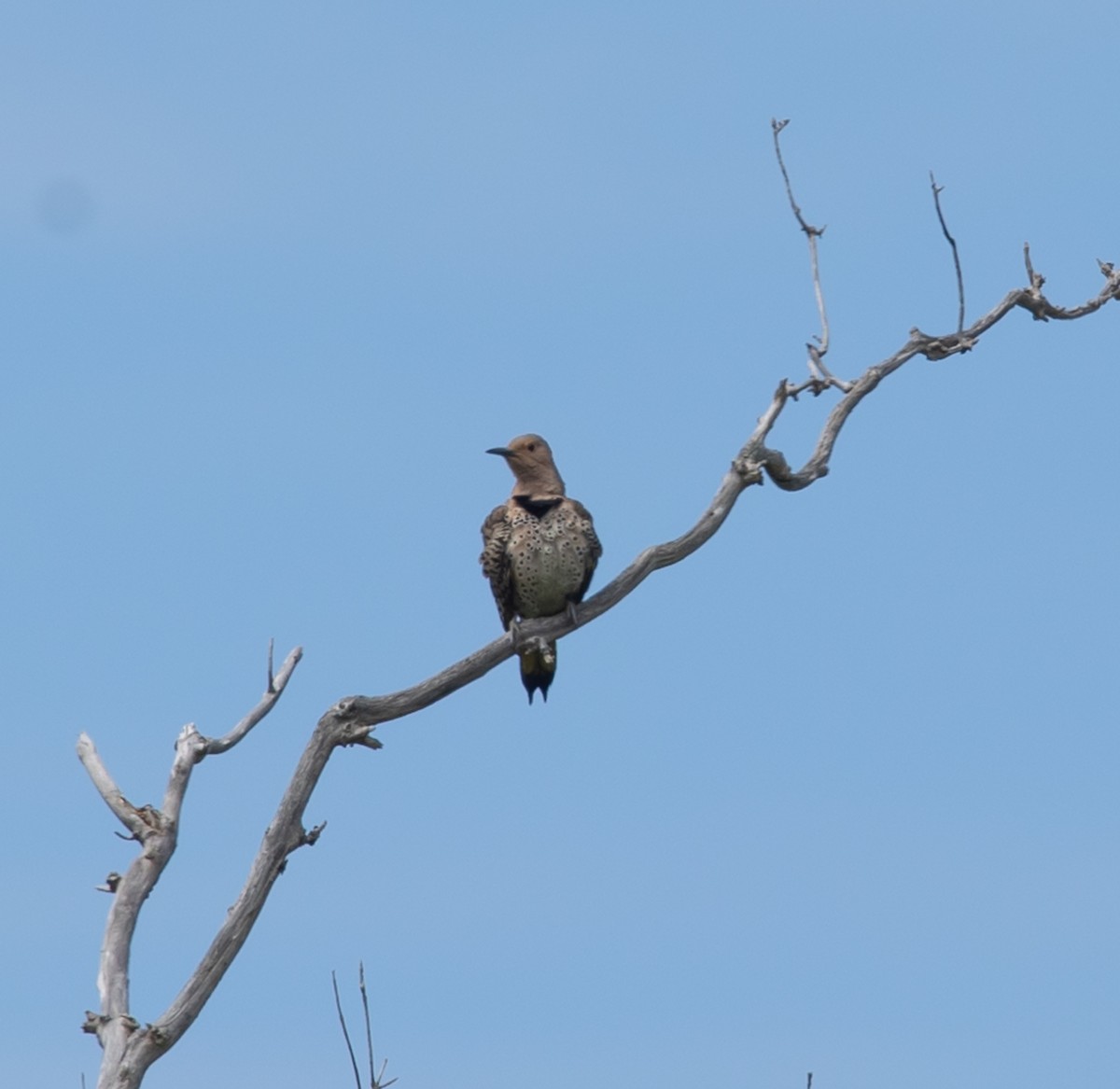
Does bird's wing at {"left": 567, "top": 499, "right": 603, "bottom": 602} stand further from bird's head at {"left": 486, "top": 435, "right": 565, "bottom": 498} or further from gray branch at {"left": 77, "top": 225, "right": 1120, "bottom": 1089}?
gray branch at {"left": 77, "top": 225, "right": 1120, "bottom": 1089}

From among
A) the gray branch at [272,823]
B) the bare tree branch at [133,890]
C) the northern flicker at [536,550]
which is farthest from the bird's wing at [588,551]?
the bare tree branch at [133,890]

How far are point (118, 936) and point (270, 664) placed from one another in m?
1.13

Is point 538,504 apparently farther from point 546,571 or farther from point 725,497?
point 725,497

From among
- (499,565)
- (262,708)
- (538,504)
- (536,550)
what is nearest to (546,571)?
(536,550)

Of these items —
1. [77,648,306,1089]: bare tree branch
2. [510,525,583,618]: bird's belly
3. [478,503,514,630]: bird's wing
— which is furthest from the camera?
[478,503,514,630]: bird's wing

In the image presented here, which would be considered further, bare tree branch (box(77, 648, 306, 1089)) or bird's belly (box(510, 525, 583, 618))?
bird's belly (box(510, 525, 583, 618))

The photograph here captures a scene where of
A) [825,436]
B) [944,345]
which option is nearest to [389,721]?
[825,436]

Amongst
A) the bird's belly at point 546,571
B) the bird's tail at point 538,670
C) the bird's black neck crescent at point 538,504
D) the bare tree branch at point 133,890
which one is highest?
the bird's black neck crescent at point 538,504

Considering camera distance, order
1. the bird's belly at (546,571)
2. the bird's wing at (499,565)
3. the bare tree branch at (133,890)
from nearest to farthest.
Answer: the bare tree branch at (133,890)
the bird's belly at (546,571)
the bird's wing at (499,565)

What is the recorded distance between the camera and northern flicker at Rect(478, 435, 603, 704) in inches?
386

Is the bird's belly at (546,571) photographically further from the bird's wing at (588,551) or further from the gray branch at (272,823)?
the gray branch at (272,823)

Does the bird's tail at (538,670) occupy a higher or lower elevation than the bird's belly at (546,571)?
lower

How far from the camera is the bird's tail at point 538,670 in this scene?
9914 mm

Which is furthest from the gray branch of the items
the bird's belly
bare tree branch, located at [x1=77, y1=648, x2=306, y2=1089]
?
the bird's belly
